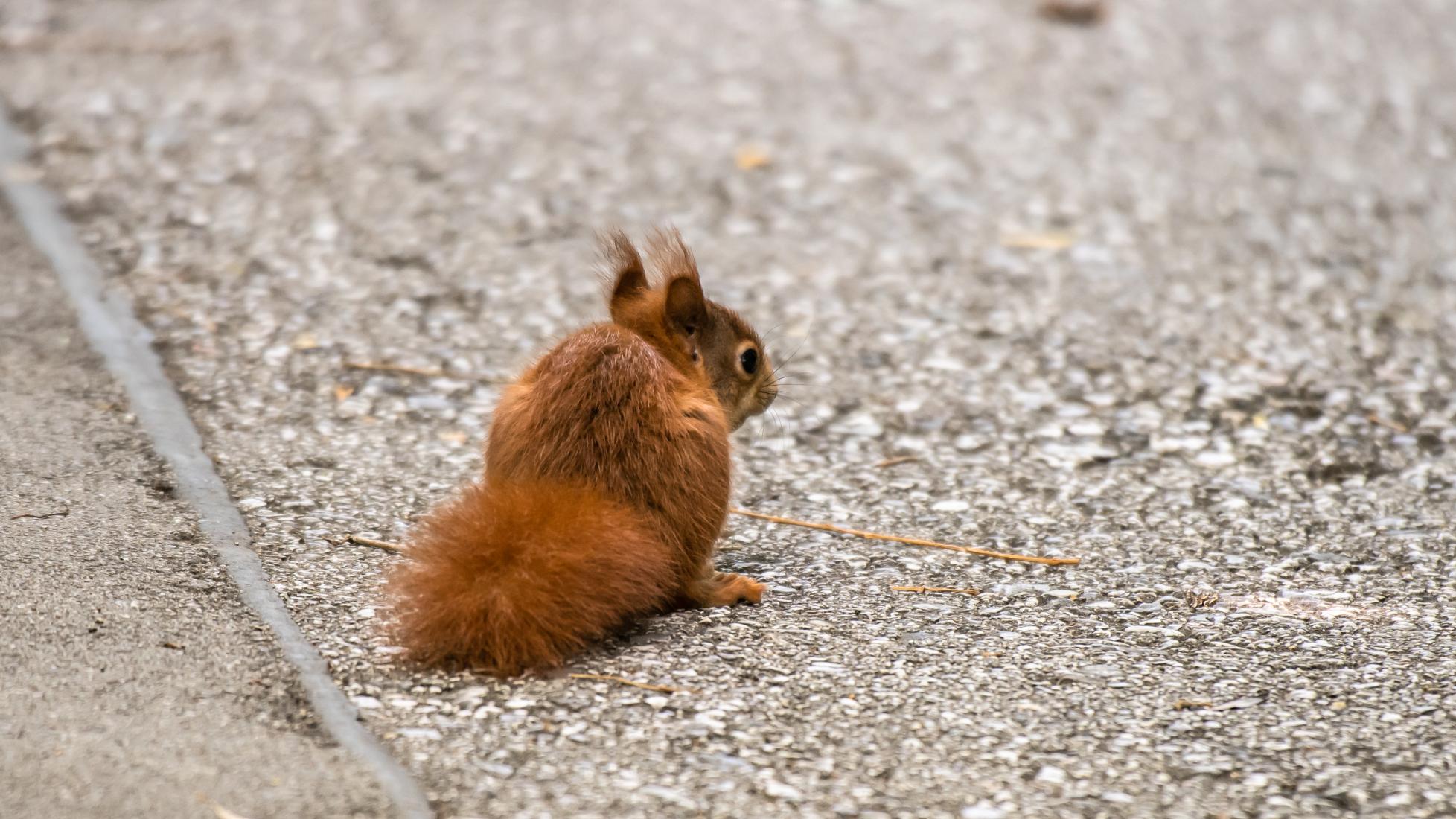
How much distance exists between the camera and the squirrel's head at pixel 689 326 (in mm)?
3078

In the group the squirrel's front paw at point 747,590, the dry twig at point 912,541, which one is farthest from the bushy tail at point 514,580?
the dry twig at point 912,541

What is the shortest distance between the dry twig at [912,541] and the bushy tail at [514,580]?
74cm

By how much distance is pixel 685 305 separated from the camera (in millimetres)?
3078

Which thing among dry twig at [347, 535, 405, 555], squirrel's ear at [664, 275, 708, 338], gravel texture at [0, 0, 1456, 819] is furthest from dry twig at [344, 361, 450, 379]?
squirrel's ear at [664, 275, 708, 338]

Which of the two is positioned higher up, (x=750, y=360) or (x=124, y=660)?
(x=750, y=360)

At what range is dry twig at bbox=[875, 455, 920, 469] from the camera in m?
3.89

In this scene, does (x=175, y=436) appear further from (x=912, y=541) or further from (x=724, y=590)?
(x=912, y=541)

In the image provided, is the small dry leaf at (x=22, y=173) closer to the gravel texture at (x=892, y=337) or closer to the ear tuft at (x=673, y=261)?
the gravel texture at (x=892, y=337)

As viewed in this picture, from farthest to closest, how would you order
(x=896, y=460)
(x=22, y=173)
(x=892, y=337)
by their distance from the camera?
1. (x=22, y=173)
2. (x=892, y=337)
3. (x=896, y=460)

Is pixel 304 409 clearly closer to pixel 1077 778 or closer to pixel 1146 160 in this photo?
pixel 1077 778

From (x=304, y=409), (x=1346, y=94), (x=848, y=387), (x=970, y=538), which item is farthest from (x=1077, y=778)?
(x=1346, y=94)

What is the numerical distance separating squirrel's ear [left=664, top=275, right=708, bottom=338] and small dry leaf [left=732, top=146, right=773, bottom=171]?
112 inches

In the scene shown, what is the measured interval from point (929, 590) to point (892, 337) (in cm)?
160

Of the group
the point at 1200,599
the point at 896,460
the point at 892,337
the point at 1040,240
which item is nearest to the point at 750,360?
the point at 896,460
